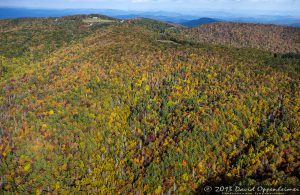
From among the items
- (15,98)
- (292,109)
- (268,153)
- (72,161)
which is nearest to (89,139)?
(72,161)

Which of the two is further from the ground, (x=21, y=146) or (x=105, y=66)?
(x=105, y=66)

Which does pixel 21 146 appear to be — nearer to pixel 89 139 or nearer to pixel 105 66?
pixel 89 139

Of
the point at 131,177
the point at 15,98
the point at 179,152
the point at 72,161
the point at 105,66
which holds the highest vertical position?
the point at 105,66

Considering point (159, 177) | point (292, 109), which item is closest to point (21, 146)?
point (159, 177)

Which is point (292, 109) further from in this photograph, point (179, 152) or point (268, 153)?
point (179, 152)

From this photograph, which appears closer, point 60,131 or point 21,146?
point 21,146

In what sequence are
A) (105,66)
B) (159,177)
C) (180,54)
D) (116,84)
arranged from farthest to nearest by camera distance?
(180,54) < (105,66) < (116,84) < (159,177)

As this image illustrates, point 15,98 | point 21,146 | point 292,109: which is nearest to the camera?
point 21,146
